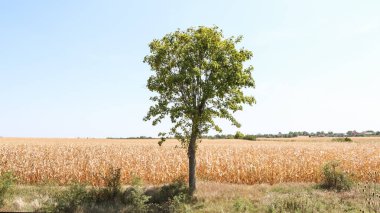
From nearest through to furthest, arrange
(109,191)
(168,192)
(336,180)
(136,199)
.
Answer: (136,199), (109,191), (168,192), (336,180)

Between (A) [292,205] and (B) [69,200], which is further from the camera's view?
(B) [69,200]

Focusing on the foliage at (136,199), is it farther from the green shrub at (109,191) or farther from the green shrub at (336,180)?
the green shrub at (336,180)

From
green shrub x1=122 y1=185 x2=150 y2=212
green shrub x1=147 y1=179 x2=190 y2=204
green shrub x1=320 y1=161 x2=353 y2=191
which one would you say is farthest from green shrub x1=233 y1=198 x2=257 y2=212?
green shrub x1=320 y1=161 x2=353 y2=191

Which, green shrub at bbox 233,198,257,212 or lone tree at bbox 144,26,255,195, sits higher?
lone tree at bbox 144,26,255,195

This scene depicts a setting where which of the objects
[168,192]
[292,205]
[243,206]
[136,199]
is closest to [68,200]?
[136,199]

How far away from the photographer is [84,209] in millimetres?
14617

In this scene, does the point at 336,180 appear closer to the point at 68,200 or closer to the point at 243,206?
the point at 243,206

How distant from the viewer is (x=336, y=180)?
1861 centimetres

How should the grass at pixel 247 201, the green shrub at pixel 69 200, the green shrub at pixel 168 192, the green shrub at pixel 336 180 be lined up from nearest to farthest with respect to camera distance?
1. the green shrub at pixel 69 200
2. the grass at pixel 247 201
3. the green shrub at pixel 168 192
4. the green shrub at pixel 336 180

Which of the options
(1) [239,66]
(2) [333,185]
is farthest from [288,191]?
(1) [239,66]

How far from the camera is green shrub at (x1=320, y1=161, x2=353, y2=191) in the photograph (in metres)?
18.4

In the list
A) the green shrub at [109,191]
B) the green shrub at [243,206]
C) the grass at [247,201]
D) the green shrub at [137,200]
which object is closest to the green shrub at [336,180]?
the grass at [247,201]

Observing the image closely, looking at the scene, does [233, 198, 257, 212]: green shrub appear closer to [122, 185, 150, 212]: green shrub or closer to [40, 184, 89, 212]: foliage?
[122, 185, 150, 212]: green shrub

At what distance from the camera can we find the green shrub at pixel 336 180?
18.4m
